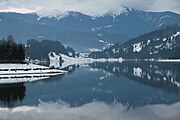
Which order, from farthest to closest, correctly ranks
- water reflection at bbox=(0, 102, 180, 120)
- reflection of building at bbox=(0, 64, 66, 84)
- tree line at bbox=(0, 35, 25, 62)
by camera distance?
tree line at bbox=(0, 35, 25, 62), reflection of building at bbox=(0, 64, 66, 84), water reflection at bbox=(0, 102, 180, 120)

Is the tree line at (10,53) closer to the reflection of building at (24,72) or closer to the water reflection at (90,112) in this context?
the reflection of building at (24,72)

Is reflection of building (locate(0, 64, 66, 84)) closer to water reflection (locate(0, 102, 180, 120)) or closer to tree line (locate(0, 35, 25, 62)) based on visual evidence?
tree line (locate(0, 35, 25, 62))

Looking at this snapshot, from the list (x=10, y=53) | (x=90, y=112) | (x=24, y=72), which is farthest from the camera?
(x=10, y=53)

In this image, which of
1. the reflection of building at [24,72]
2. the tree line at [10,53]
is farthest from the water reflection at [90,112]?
the tree line at [10,53]

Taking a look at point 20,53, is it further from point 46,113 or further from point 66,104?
point 46,113

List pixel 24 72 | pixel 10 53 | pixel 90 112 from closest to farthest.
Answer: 1. pixel 90 112
2. pixel 24 72
3. pixel 10 53

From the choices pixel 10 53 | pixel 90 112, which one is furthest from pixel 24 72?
pixel 90 112

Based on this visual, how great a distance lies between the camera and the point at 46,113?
2141 inches

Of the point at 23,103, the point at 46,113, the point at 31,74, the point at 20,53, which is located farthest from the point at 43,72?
the point at 46,113

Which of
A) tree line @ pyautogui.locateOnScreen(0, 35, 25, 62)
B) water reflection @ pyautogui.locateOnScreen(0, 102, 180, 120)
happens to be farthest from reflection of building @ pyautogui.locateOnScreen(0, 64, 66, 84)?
water reflection @ pyautogui.locateOnScreen(0, 102, 180, 120)

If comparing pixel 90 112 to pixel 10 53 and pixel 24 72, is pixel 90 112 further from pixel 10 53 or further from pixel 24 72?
pixel 10 53

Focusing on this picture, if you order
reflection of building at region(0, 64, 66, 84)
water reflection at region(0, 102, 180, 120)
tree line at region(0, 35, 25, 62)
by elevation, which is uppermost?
tree line at region(0, 35, 25, 62)

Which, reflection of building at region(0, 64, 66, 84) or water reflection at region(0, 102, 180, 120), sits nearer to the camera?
water reflection at region(0, 102, 180, 120)

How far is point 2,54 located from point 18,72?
2783 centimetres
